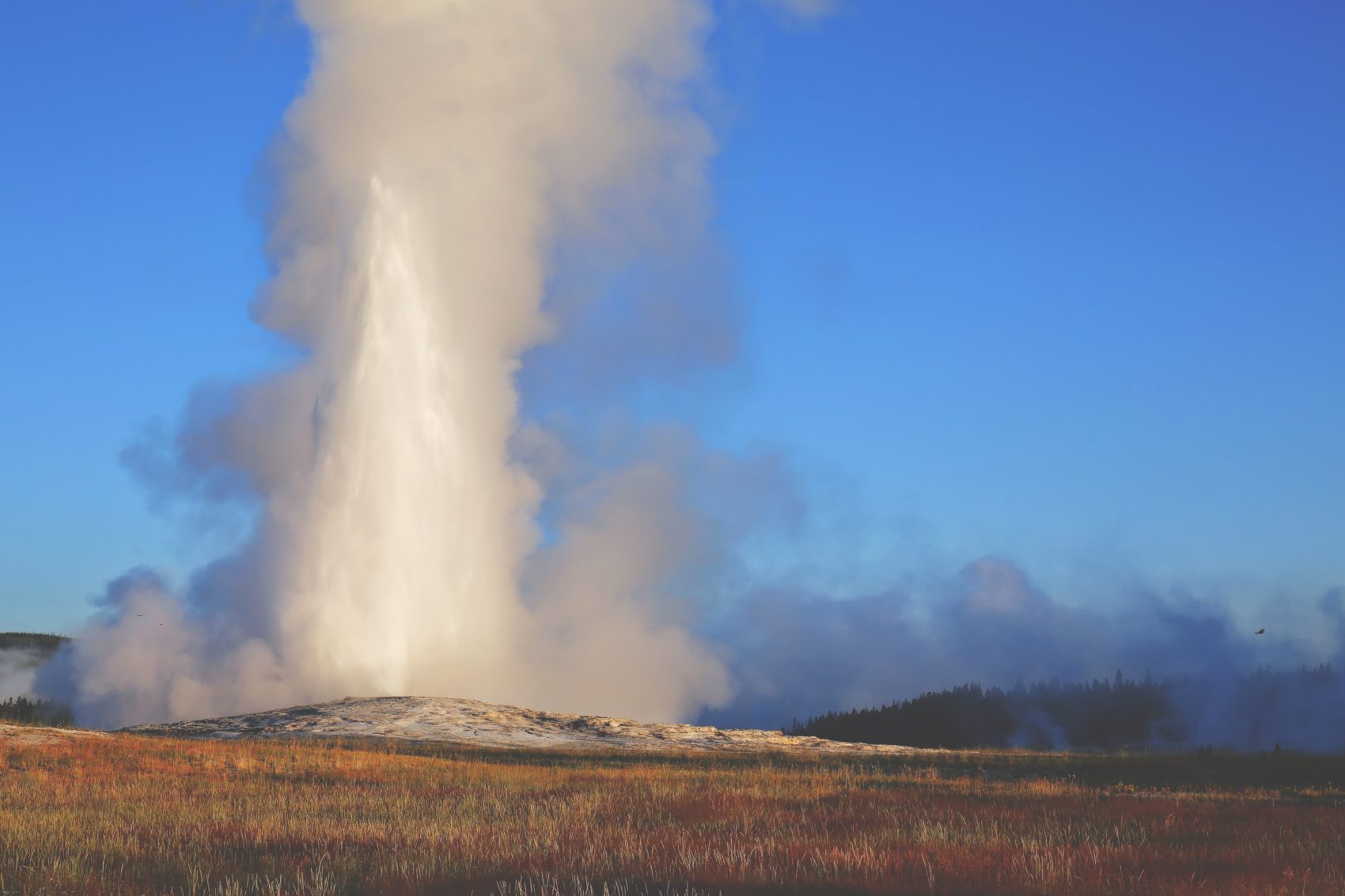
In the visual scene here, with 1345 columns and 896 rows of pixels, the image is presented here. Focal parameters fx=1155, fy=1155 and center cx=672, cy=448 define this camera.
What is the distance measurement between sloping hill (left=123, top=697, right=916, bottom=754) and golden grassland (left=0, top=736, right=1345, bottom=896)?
1726 centimetres

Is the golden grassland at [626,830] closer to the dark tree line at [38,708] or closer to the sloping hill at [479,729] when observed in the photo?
the sloping hill at [479,729]

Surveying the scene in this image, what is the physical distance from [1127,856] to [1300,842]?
14.7 ft

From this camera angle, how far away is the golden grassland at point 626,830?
14.8 metres

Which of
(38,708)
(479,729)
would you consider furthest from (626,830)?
(38,708)

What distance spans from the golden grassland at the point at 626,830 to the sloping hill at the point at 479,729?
56.6 feet

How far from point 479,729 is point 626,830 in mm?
42801

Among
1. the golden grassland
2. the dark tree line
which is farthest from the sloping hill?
the dark tree line

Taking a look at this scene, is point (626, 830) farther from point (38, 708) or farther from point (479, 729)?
point (38, 708)

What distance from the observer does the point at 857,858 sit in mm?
15930

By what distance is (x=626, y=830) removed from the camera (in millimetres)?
19688

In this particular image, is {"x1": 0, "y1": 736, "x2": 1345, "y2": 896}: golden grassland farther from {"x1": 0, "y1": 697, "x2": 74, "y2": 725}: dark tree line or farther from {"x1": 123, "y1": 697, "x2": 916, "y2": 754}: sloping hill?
{"x1": 0, "y1": 697, "x2": 74, "y2": 725}: dark tree line

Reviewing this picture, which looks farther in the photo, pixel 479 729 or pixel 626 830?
pixel 479 729

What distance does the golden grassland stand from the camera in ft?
48.6

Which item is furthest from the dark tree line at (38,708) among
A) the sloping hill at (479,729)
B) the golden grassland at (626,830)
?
the golden grassland at (626,830)
